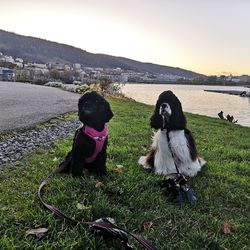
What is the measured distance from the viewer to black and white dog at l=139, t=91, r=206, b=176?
5.95m

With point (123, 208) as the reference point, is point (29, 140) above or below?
below

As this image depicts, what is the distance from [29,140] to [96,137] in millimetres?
3488

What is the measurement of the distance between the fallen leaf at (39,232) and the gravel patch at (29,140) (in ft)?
9.12

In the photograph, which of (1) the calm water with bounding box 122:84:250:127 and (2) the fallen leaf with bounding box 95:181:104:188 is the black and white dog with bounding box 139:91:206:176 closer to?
(2) the fallen leaf with bounding box 95:181:104:188

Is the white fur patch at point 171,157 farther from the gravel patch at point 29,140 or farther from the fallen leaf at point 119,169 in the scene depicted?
the gravel patch at point 29,140

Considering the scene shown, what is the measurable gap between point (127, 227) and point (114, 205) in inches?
17.2

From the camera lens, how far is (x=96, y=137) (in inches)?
202

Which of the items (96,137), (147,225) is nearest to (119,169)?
(96,137)

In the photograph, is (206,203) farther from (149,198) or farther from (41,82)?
(41,82)

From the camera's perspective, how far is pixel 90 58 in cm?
14762

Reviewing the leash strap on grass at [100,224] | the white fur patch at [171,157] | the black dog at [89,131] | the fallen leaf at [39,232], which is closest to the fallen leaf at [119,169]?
the white fur patch at [171,157]

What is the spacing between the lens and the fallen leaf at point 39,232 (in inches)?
134

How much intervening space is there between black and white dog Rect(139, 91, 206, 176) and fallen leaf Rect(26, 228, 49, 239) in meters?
2.98

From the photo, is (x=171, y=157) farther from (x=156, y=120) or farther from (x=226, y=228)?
(x=226, y=228)
